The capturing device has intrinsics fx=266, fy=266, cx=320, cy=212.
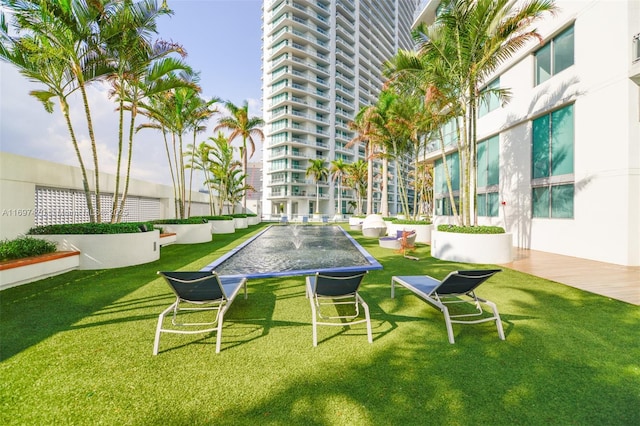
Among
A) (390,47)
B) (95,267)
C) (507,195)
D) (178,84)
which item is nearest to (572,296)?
(507,195)

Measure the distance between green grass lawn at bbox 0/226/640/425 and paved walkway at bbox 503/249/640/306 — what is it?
1.03m

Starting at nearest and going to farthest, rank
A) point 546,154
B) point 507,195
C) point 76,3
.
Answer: point 76,3 < point 546,154 < point 507,195

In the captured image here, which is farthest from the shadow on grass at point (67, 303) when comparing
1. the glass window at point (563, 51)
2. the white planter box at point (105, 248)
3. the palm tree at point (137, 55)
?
the glass window at point (563, 51)

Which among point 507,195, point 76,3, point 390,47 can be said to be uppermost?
point 390,47

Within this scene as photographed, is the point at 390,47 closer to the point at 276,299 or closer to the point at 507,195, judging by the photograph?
the point at 507,195

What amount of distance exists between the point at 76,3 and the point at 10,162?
5052 millimetres

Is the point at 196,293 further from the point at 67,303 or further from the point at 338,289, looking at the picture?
the point at 67,303

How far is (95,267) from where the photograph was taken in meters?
7.72

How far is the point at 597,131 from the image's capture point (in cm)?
924

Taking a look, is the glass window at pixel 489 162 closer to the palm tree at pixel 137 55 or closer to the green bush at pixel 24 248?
the palm tree at pixel 137 55

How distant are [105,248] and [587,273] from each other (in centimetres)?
1367

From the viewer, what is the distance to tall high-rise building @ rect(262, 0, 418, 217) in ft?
164

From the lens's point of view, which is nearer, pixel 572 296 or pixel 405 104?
pixel 572 296

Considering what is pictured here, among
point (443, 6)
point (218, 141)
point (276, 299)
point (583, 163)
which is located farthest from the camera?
point (218, 141)
